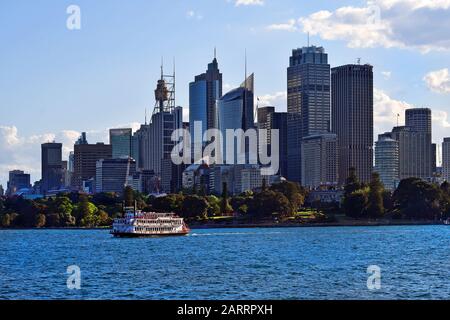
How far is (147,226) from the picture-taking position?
147m

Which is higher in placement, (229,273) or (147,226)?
(229,273)

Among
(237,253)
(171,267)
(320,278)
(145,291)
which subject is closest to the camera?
(145,291)

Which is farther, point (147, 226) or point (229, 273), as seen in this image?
point (147, 226)

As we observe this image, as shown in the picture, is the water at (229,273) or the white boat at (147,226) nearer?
the water at (229,273)

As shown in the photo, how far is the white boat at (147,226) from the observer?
474ft

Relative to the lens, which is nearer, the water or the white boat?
the water

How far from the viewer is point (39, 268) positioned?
76.3 metres

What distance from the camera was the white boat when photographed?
144m
